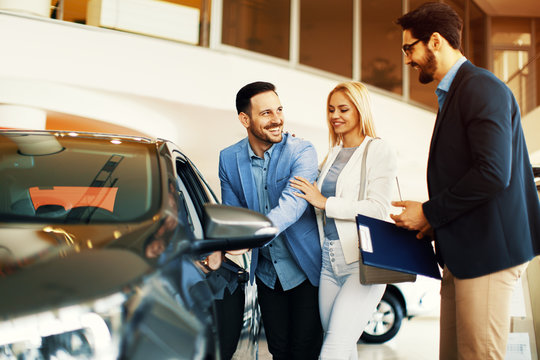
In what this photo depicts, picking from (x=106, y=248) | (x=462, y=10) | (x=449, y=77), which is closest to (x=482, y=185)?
(x=449, y=77)

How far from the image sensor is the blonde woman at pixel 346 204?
215cm

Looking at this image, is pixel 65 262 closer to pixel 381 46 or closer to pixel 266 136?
pixel 266 136

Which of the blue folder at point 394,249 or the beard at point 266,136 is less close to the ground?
the beard at point 266,136

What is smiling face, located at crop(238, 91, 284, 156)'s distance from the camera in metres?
2.54

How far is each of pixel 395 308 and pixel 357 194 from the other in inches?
128

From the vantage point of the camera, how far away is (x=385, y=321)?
5.25m

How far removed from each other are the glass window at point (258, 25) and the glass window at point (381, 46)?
198 cm

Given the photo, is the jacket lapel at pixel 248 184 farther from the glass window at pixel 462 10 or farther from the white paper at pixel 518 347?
the glass window at pixel 462 10

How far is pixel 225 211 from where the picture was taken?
157 centimetres

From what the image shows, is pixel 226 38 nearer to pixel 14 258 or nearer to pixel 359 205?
pixel 359 205

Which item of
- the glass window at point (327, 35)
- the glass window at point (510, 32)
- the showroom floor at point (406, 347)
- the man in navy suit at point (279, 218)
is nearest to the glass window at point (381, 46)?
the glass window at point (327, 35)

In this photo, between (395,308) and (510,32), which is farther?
(510,32)

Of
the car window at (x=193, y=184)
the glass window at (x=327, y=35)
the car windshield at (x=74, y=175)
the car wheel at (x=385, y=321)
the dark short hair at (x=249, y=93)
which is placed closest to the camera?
the car windshield at (x=74, y=175)

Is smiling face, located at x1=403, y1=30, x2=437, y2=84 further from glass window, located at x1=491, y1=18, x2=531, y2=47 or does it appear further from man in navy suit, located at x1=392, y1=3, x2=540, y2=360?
glass window, located at x1=491, y1=18, x2=531, y2=47
